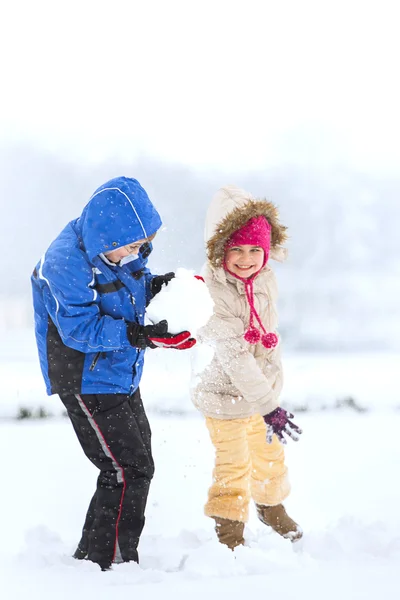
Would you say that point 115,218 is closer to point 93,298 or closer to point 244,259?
point 93,298

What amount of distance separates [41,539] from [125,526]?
72 cm

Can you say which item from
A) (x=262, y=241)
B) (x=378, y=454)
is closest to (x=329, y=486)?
(x=378, y=454)

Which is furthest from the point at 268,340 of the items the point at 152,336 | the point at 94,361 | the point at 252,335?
the point at 94,361

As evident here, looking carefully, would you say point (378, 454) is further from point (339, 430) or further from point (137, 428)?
point (137, 428)

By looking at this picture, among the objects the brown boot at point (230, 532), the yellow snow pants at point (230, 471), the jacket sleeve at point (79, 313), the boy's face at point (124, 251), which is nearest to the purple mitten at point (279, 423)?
the yellow snow pants at point (230, 471)

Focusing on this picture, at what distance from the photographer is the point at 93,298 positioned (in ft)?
8.14

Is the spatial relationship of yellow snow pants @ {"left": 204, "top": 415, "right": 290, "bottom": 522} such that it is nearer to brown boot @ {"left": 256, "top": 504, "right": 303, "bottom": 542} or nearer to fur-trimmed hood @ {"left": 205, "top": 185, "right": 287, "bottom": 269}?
brown boot @ {"left": 256, "top": 504, "right": 303, "bottom": 542}

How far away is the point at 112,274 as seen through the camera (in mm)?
2580

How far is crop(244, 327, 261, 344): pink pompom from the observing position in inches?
124

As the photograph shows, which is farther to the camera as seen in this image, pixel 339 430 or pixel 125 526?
pixel 339 430

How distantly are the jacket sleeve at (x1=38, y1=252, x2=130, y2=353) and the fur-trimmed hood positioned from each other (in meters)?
0.87

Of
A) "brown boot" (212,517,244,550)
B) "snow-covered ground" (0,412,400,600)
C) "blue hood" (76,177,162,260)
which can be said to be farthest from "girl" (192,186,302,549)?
"blue hood" (76,177,162,260)

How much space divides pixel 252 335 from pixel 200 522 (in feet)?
3.64

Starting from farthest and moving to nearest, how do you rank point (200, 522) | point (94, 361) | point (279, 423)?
point (200, 522) → point (279, 423) → point (94, 361)
